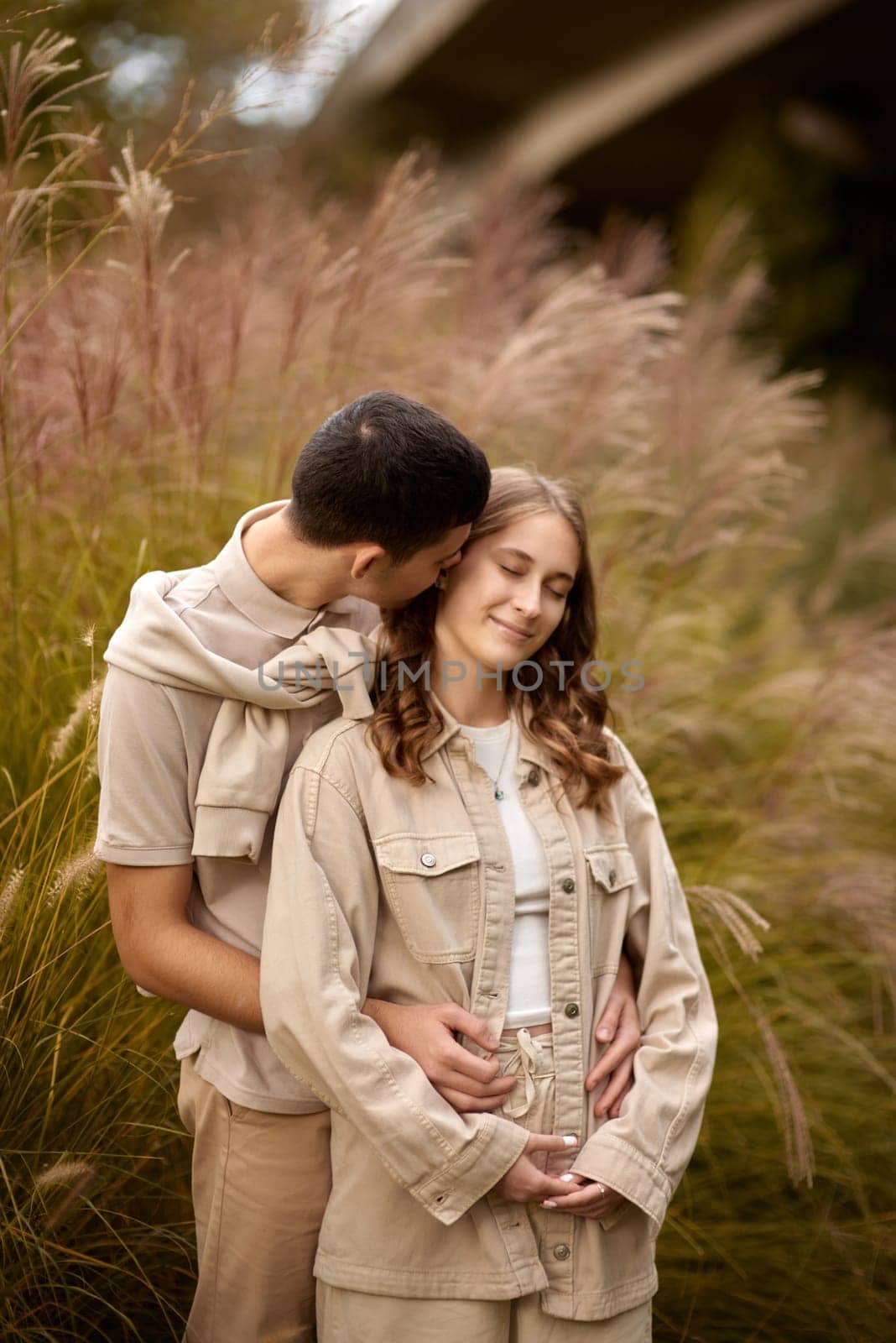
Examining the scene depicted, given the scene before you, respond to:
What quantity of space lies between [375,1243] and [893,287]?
7.41 meters

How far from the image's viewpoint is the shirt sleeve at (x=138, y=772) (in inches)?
63.1

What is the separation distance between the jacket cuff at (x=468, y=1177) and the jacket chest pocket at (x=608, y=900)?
331 mm

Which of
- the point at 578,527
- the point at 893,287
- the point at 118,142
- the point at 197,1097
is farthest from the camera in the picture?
the point at 893,287

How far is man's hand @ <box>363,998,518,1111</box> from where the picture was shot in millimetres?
1600

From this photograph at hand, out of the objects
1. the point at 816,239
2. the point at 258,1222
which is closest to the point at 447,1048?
the point at 258,1222

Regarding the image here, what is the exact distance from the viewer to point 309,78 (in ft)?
7.63

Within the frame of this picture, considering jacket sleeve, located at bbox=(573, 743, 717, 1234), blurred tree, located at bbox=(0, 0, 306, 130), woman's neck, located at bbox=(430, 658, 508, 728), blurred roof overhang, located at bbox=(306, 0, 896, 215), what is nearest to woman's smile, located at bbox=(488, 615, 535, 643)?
woman's neck, located at bbox=(430, 658, 508, 728)

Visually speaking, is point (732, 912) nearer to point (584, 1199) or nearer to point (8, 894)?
point (584, 1199)

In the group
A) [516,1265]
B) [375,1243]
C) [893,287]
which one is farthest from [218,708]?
[893,287]

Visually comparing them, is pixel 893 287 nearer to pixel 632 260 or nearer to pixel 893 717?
pixel 632 260

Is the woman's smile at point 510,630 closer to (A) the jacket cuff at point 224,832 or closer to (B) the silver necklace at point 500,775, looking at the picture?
(B) the silver necklace at point 500,775

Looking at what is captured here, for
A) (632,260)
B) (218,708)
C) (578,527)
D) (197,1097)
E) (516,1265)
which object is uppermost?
(632,260)

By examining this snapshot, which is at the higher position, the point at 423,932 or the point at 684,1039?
the point at 423,932

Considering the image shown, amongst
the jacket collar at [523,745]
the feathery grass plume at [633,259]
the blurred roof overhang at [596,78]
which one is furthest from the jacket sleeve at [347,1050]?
the blurred roof overhang at [596,78]
